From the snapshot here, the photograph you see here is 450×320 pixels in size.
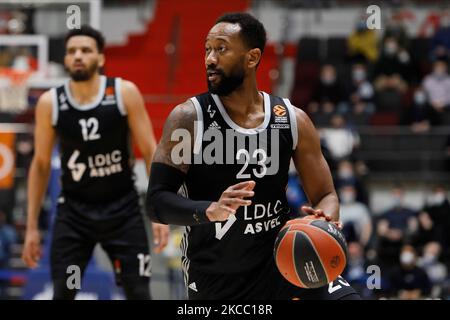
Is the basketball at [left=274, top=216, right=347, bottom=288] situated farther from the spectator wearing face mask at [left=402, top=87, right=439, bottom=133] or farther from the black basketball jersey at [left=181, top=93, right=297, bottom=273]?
the spectator wearing face mask at [left=402, top=87, right=439, bottom=133]

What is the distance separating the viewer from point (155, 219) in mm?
4961

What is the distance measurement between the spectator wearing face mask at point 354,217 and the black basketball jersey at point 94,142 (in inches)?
246

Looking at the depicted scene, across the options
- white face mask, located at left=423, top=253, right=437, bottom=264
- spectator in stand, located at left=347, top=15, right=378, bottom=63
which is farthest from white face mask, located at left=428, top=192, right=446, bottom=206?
spectator in stand, located at left=347, top=15, right=378, bottom=63

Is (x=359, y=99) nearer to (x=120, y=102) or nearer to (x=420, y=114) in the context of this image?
(x=420, y=114)

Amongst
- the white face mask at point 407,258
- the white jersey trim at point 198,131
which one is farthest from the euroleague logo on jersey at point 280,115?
the white face mask at point 407,258

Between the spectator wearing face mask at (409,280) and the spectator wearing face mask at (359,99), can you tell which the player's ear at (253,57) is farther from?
the spectator wearing face mask at (359,99)

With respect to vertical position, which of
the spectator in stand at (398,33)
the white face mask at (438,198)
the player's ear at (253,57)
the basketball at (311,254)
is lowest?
the white face mask at (438,198)

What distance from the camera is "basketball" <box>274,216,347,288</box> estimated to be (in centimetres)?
482

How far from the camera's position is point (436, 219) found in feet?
42.7

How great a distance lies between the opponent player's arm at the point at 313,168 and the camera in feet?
17.2

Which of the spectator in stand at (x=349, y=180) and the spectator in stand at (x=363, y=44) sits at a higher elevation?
the spectator in stand at (x=363, y=44)

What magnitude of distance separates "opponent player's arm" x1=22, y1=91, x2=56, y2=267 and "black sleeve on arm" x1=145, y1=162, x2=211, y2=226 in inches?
80.4
